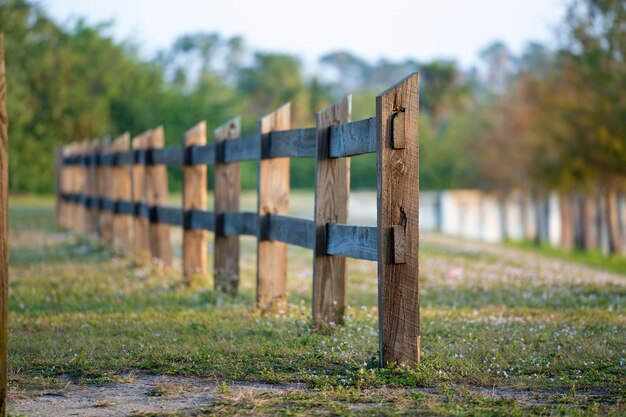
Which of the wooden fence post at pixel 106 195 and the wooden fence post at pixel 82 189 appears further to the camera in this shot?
the wooden fence post at pixel 82 189

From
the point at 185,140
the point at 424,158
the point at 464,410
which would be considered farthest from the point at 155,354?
the point at 424,158

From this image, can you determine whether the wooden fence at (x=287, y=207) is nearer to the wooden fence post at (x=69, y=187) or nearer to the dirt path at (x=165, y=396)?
the dirt path at (x=165, y=396)

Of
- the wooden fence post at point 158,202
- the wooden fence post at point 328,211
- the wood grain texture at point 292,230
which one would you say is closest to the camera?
the wooden fence post at point 328,211

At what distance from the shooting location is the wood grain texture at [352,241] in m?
6.24

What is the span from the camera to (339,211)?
7414 millimetres

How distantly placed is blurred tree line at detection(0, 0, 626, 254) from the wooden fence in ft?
44.9

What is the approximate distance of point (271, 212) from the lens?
888cm

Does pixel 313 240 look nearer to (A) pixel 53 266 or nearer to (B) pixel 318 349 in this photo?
(B) pixel 318 349

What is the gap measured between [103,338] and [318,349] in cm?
193

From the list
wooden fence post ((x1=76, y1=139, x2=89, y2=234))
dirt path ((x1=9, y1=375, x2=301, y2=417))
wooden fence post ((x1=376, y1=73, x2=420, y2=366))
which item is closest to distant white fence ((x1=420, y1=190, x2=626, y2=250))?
wooden fence post ((x1=76, y1=139, x2=89, y2=234))

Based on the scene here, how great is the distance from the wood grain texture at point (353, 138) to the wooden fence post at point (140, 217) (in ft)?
21.2

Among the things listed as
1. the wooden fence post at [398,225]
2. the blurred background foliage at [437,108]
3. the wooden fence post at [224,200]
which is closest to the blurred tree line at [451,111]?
the blurred background foliage at [437,108]

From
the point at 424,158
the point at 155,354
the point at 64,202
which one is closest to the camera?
the point at 155,354

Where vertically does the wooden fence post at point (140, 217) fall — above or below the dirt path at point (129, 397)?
above
